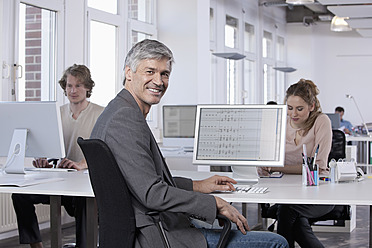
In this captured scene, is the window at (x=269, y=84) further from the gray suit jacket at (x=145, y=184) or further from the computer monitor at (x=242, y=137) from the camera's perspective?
the gray suit jacket at (x=145, y=184)

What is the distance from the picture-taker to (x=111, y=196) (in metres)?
2.13

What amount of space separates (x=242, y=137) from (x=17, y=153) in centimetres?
133

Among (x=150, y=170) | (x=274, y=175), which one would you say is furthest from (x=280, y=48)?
(x=150, y=170)

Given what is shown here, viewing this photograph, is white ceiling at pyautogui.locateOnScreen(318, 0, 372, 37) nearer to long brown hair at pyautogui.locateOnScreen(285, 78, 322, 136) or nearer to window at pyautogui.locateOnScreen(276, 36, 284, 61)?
window at pyautogui.locateOnScreen(276, 36, 284, 61)

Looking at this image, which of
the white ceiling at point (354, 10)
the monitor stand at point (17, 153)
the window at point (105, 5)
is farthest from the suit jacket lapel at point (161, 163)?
the white ceiling at point (354, 10)

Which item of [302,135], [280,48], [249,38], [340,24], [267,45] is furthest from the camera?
[280,48]

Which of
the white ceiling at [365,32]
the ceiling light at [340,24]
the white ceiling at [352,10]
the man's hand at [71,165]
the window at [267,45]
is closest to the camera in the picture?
the man's hand at [71,165]

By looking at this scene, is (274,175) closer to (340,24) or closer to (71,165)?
(71,165)

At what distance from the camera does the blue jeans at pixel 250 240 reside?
2365 millimetres

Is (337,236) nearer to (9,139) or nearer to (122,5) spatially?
(9,139)

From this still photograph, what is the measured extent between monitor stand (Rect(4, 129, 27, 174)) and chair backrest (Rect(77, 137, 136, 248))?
1449 mm

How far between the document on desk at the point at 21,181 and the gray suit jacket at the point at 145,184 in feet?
3.27

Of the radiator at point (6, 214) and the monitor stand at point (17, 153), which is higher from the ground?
the monitor stand at point (17, 153)

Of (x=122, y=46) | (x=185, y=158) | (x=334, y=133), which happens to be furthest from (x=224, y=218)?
(x=122, y=46)
